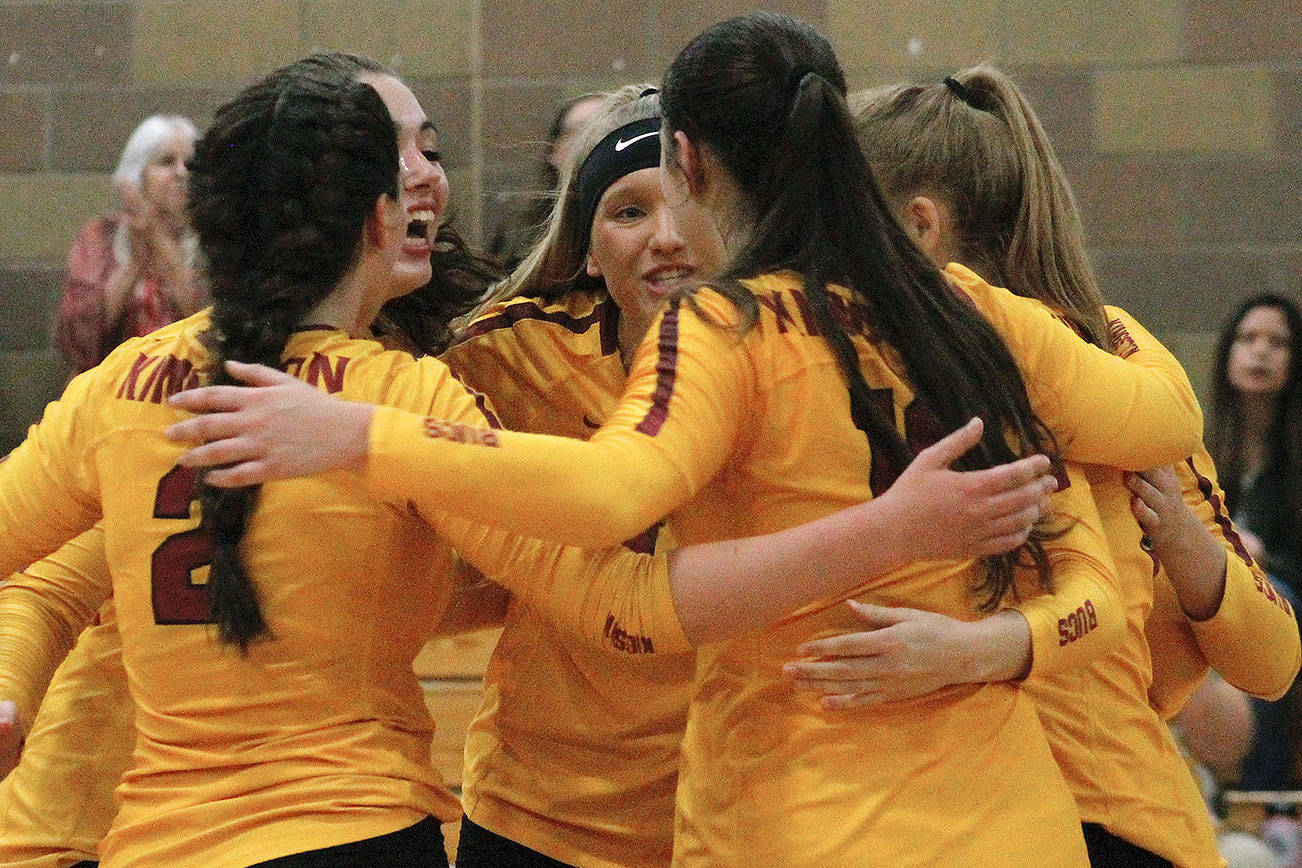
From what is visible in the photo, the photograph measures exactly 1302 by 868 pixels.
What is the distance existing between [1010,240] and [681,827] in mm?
958

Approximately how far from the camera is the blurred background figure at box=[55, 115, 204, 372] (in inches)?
180

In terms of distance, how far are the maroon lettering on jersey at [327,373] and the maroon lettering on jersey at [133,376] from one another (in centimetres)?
20

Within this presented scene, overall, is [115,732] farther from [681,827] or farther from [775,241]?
[775,241]

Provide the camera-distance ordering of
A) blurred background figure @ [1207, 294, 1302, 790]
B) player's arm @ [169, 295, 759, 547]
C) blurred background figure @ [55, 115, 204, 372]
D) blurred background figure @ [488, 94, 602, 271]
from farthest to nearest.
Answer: blurred background figure @ [55, 115, 204, 372] → blurred background figure @ [1207, 294, 1302, 790] → blurred background figure @ [488, 94, 602, 271] → player's arm @ [169, 295, 759, 547]

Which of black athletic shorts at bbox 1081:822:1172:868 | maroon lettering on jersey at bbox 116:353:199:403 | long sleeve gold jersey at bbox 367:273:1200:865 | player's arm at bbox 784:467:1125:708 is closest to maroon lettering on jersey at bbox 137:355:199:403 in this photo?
maroon lettering on jersey at bbox 116:353:199:403

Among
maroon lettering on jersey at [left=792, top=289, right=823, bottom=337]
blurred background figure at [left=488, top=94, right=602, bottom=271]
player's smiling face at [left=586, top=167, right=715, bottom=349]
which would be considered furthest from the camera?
blurred background figure at [left=488, top=94, right=602, bottom=271]

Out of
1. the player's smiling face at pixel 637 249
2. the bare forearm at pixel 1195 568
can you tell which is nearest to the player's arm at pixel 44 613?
the player's smiling face at pixel 637 249

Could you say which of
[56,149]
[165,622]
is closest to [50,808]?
[165,622]

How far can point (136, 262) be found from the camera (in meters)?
4.67

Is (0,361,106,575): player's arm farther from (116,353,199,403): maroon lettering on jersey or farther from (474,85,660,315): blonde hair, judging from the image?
(474,85,660,315): blonde hair

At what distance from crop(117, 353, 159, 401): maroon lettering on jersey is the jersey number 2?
11cm

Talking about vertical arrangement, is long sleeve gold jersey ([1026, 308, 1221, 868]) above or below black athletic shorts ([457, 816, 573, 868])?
above

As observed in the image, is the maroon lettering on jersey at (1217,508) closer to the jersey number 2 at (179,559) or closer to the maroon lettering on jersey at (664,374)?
the maroon lettering on jersey at (664,374)

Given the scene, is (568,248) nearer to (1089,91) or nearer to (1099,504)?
(1099,504)
